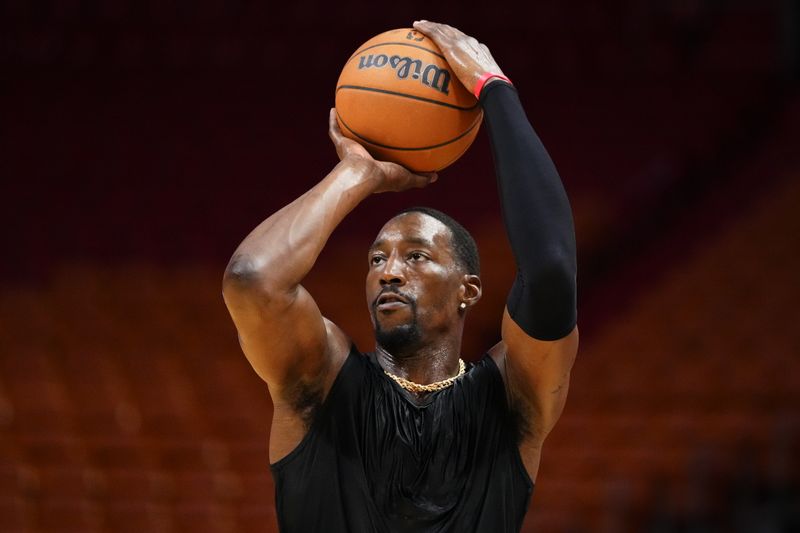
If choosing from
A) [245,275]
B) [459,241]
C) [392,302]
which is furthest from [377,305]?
[245,275]

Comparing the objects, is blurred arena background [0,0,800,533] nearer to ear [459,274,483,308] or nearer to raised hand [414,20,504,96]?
ear [459,274,483,308]

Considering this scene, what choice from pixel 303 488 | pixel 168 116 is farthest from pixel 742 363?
pixel 168 116

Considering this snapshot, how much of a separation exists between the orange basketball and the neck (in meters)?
0.43

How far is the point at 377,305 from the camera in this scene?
2.70 metres

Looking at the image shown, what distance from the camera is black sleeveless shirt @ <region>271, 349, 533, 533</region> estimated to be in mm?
2561

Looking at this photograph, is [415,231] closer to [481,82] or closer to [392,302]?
[392,302]

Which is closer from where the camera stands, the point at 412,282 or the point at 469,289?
the point at 412,282

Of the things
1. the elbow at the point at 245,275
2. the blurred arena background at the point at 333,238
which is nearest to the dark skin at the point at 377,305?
the elbow at the point at 245,275

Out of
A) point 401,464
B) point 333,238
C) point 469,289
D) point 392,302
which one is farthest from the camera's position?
point 333,238

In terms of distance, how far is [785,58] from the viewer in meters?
11.5

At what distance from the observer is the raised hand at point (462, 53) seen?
2664 mm

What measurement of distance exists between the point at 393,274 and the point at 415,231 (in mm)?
138

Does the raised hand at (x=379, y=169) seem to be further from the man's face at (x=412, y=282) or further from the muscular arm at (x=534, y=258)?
the muscular arm at (x=534, y=258)

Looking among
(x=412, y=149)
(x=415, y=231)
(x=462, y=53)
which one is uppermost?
(x=462, y=53)
